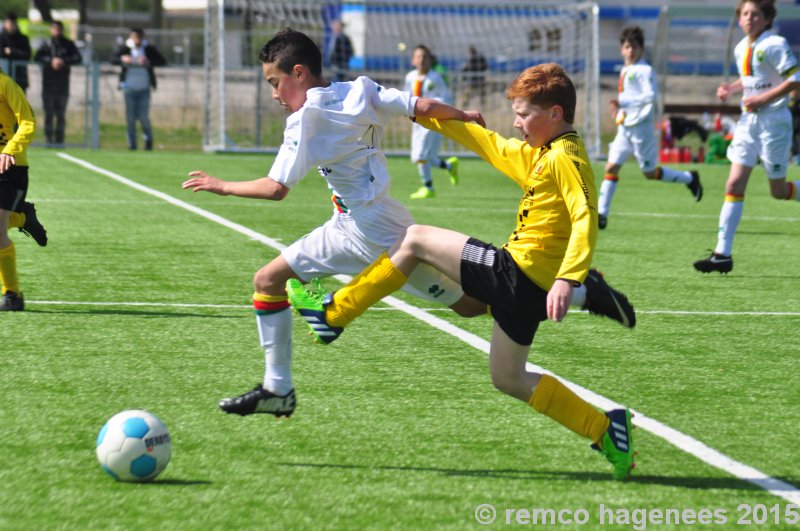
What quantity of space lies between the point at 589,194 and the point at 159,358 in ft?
9.50

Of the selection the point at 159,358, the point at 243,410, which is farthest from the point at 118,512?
the point at 159,358

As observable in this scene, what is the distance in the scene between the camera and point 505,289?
464 cm

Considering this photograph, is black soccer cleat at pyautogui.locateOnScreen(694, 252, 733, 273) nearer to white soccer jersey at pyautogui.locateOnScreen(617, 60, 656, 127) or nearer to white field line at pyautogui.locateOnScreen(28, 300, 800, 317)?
white field line at pyautogui.locateOnScreen(28, 300, 800, 317)

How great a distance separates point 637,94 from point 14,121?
26.9ft

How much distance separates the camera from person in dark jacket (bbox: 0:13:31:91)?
23.4m

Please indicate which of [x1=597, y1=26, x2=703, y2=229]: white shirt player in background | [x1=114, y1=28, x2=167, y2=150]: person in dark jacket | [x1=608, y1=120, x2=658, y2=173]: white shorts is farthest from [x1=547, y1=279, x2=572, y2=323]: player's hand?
[x1=114, y1=28, x2=167, y2=150]: person in dark jacket

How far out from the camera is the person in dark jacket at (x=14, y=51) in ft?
76.7

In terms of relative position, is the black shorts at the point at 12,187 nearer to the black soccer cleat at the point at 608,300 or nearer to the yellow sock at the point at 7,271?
the yellow sock at the point at 7,271

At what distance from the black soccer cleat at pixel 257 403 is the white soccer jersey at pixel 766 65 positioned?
21.4 ft

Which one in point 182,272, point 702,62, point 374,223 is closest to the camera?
point 374,223

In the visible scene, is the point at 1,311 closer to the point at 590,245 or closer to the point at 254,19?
the point at 590,245

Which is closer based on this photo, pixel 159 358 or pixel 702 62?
pixel 159 358

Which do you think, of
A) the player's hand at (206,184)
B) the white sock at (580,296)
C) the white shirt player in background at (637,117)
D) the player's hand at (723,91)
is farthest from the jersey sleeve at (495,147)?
the white shirt player in background at (637,117)

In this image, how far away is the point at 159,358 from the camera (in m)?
6.54
